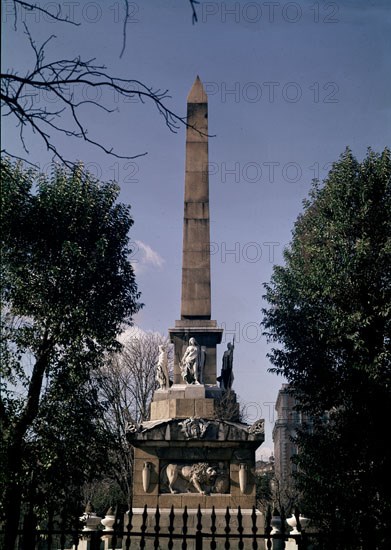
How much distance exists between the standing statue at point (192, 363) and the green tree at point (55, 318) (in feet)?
12.9

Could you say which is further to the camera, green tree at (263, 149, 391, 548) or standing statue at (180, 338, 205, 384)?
green tree at (263, 149, 391, 548)

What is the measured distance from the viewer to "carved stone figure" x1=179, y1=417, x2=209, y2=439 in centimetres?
1099

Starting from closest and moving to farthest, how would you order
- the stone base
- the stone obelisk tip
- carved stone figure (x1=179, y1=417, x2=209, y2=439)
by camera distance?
carved stone figure (x1=179, y1=417, x2=209, y2=439) < the stone base < the stone obelisk tip

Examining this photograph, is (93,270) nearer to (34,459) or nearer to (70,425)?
(70,425)

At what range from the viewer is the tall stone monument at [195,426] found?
10.8 metres

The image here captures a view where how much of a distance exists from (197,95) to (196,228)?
14.9 feet

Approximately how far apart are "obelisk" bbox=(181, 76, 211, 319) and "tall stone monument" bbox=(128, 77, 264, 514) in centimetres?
3

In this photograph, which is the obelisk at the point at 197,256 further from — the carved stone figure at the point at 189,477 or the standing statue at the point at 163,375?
the carved stone figure at the point at 189,477

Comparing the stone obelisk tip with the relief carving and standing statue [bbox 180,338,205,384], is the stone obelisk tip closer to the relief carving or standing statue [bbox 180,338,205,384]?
standing statue [bbox 180,338,205,384]

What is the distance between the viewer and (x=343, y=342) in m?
15.3

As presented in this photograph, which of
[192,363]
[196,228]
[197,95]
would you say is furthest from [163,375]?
[197,95]

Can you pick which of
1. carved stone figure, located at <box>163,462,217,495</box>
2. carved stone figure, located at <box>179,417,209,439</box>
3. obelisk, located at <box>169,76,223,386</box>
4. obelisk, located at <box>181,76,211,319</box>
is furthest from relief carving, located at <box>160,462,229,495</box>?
obelisk, located at <box>181,76,211,319</box>

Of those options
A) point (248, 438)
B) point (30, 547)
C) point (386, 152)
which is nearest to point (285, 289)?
point (386, 152)

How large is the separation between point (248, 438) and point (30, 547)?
17.6 ft
